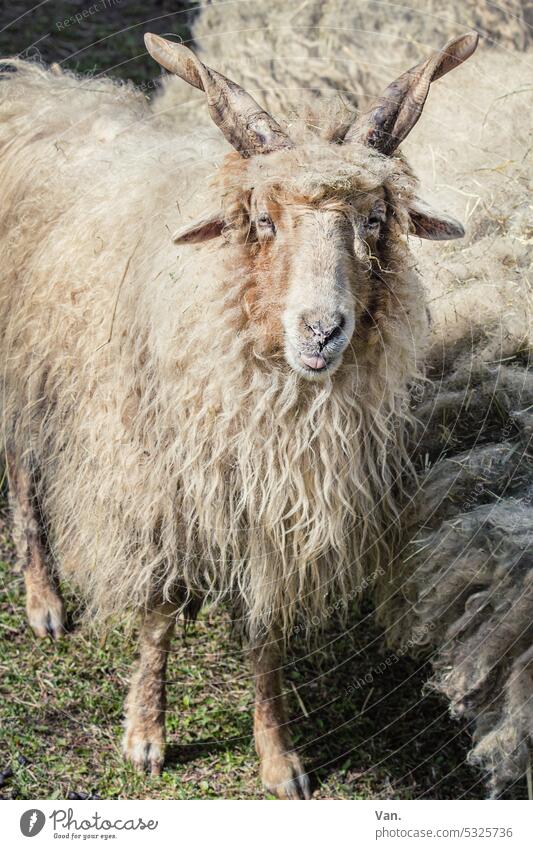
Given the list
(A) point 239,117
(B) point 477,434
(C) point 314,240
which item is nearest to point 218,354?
(C) point 314,240

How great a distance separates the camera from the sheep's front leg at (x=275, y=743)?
3531 millimetres

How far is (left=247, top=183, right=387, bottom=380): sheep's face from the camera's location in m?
2.53

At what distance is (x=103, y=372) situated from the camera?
10.3ft

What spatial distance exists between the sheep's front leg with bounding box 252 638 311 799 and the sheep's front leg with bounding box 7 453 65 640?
1.05 metres

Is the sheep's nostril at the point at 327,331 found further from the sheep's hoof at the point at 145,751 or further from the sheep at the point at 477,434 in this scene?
the sheep's hoof at the point at 145,751

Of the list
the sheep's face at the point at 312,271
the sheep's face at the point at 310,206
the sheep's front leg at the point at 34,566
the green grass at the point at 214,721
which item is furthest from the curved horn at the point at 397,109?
the sheep's front leg at the point at 34,566

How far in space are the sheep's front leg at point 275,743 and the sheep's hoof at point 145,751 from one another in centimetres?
36

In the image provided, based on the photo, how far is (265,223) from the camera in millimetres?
2658

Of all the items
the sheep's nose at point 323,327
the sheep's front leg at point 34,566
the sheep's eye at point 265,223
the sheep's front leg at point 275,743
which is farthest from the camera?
the sheep's front leg at point 34,566

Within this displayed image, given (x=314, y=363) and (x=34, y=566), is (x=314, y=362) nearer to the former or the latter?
(x=314, y=363)

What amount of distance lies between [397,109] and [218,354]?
0.84 m

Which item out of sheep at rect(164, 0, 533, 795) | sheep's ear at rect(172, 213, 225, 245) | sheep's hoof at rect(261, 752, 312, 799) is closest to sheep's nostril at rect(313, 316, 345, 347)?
sheep's ear at rect(172, 213, 225, 245)
